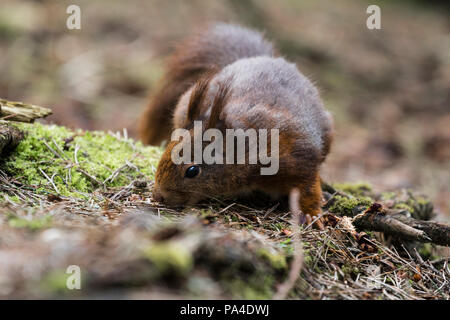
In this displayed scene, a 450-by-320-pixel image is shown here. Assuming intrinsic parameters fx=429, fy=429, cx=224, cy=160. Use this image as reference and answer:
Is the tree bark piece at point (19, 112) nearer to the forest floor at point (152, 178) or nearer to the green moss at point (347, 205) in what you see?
the forest floor at point (152, 178)

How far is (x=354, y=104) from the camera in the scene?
1002 centimetres

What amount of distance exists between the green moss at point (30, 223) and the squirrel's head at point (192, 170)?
124cm

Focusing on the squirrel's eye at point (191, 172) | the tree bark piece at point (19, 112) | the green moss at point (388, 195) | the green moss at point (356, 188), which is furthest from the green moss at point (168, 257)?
the green moss at point (388, 195)

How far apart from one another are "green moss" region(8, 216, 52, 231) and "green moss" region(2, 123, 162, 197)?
0.91 m

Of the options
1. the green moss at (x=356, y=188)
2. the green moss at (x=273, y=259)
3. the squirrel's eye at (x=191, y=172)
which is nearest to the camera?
the green moss at (x=273, y=259)

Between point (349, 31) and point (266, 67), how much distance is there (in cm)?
984

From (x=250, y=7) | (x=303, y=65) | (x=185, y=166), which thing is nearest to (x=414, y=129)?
(x=303, y=65)

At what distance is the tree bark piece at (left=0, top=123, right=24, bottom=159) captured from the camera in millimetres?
3271

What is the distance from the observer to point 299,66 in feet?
32.0

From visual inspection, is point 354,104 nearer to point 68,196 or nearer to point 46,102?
point 46,102

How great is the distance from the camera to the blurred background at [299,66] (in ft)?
26.7

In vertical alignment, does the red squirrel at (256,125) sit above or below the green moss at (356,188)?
above

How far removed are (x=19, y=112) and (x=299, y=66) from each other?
7.15 m

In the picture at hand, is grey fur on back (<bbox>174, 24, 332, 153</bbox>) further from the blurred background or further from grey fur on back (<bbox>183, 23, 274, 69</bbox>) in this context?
the blurred background
